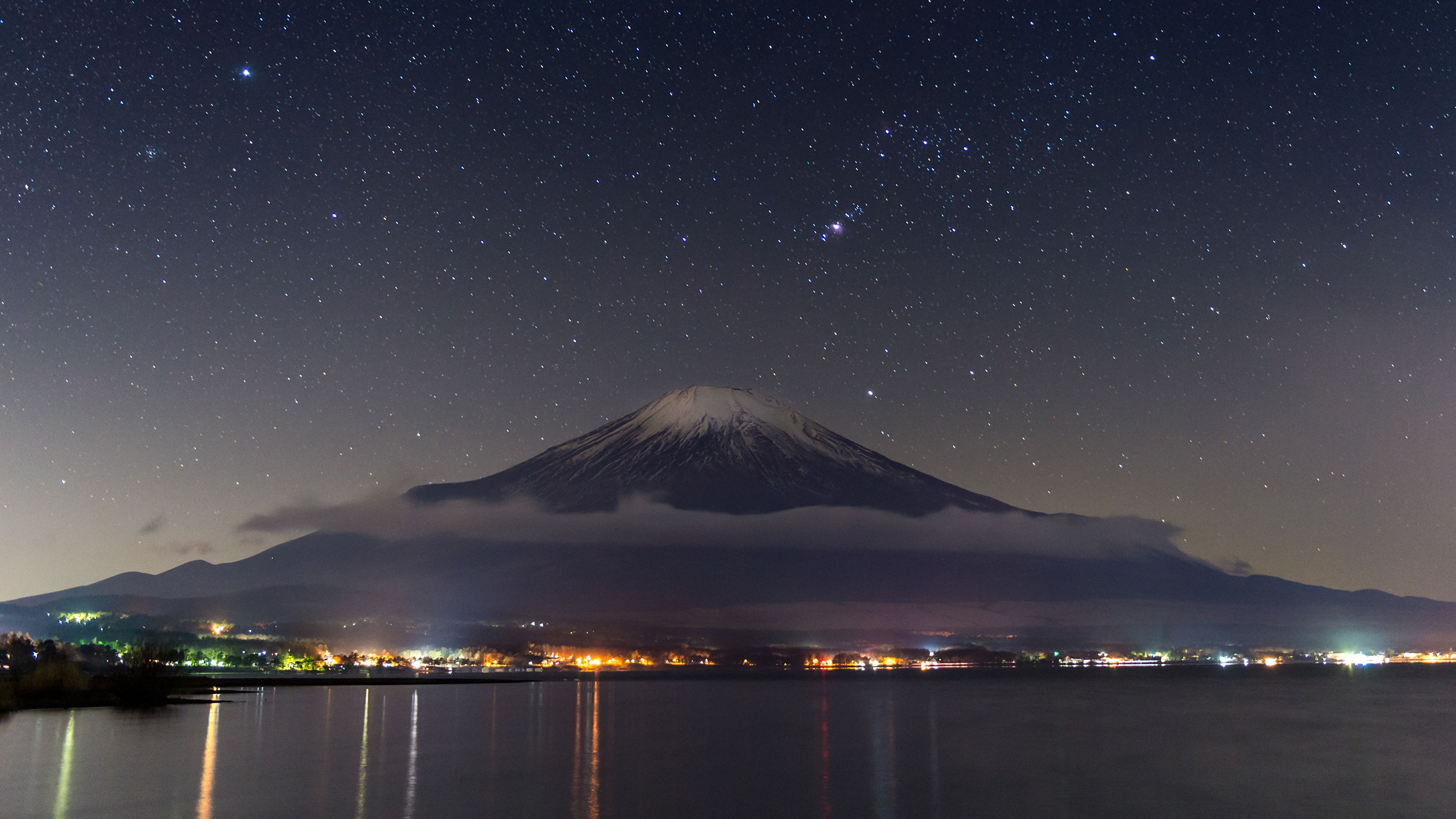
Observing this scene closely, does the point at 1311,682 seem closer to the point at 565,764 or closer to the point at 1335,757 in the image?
the point at 1335,757

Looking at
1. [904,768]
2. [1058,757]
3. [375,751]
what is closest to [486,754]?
[375,751]

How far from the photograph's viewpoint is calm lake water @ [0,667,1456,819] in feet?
87.1

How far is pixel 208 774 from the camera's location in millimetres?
30922

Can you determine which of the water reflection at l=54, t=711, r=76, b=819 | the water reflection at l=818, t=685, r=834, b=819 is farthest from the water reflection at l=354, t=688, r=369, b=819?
the water reflection at l=818, t=685, r=834, b=819

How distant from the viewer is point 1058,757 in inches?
1515

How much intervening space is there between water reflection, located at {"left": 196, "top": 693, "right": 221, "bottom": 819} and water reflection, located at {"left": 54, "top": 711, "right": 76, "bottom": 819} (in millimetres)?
2602

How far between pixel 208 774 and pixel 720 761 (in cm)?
1495

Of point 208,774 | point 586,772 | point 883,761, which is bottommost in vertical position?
point 883,761

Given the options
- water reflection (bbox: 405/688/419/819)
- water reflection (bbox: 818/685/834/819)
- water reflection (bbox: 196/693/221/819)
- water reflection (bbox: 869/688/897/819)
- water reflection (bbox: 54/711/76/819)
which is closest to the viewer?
water reflection (bbox: 196/693/221/819)

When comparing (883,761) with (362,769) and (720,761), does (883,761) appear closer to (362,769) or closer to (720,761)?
(720,761)

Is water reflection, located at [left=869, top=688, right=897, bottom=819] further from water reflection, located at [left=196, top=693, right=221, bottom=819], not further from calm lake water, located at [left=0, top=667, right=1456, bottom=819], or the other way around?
water reflection, located at [left=196, top=693, right=221, bottom=819]

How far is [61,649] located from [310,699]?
1442 inches

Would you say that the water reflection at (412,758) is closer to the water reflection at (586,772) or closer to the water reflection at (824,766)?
the water reflection at (586,772)

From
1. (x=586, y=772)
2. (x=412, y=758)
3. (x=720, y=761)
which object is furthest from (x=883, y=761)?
(x=412, y=758)
